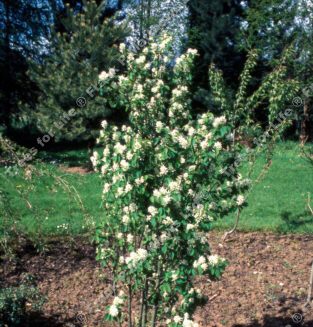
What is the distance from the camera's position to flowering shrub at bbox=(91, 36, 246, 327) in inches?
101

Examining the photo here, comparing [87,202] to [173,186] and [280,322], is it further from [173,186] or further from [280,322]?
[173,186]

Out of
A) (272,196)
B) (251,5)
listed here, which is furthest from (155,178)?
(251,5)

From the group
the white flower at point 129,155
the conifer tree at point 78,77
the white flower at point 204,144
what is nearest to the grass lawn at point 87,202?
the conifer tree at point 78,77

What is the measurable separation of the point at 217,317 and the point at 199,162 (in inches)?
80.6

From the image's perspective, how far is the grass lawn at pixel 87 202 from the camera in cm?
514

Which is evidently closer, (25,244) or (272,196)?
(25,244)

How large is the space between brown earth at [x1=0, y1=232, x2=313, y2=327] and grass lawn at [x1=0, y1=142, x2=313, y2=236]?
454mm

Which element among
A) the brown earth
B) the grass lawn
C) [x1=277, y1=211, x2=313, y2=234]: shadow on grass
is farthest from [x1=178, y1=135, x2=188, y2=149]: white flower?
[x1=277, y1=211, x2=313, y2=234]: shadow on grass

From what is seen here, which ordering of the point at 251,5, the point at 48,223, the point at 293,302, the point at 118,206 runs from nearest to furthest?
the point at 118,206 → the point at 293,302 → the point at 48,223 → the point at 251,5

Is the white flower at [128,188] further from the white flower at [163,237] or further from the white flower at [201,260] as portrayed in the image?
the white flower at [201,260]

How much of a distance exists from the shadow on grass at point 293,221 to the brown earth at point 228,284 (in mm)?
396

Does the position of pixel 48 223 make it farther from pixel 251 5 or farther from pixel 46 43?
pixel 251 5

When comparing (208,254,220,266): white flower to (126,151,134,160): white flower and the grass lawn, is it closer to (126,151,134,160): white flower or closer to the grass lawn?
(126,151,134,160): white flower

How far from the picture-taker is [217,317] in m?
4.13
